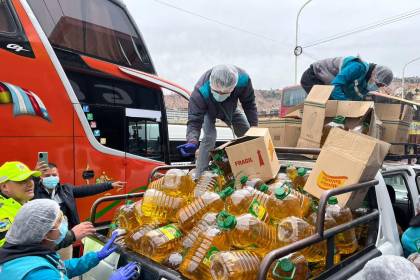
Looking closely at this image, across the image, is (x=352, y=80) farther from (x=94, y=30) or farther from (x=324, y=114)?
(x=94, y=30)

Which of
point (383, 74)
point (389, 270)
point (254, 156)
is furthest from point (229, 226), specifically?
point (383, 74)

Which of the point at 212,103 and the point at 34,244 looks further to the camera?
the point at 212,103

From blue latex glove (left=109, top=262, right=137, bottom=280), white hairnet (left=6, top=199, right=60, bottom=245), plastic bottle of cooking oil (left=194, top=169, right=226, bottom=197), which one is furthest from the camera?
plastic bottle of cooking oil (left=194, top=169, right=226, bottom=197)

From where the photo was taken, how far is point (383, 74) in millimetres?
4602

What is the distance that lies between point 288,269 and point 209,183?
1332 millimetres

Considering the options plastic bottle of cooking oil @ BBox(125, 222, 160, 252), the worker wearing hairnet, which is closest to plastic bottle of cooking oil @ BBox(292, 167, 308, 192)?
plastic bottle of cooking oil @ BBox(125, 222, 160, 252)

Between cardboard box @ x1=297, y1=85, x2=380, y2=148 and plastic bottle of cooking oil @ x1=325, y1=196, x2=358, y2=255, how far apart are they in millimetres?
1109

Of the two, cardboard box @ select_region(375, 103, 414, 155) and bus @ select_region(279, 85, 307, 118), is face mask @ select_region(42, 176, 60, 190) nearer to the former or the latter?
cardboard box @ select_region(375, 103, 414, 155)

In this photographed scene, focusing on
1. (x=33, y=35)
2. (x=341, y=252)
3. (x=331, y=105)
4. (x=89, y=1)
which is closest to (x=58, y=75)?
(x=33, y=35)

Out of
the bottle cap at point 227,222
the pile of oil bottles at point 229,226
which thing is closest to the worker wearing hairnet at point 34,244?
the pile of oil bottles at point 229,226

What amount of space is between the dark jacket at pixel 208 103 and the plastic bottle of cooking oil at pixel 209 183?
839mm

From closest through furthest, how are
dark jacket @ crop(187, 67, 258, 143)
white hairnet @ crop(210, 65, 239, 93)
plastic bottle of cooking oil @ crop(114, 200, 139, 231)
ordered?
plastic bottle of cooking oil @ crop(114, 200, 139, 231) → white hairnet @ crop(210, 65, 239, 93) → dark jacket @ crop(187, 67, 258, 143)

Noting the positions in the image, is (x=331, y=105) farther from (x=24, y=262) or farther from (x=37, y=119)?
(x=37, y=119)

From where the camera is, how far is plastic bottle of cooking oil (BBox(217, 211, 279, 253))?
2.29m
